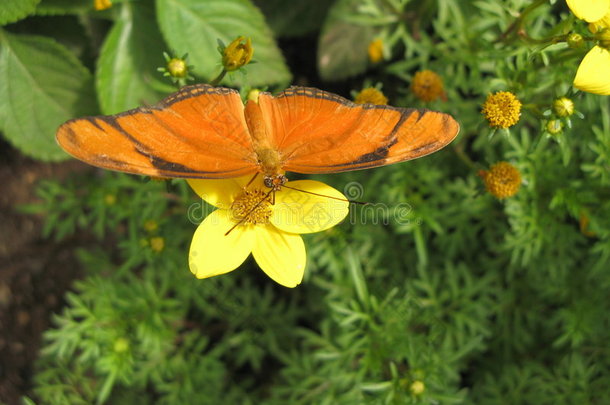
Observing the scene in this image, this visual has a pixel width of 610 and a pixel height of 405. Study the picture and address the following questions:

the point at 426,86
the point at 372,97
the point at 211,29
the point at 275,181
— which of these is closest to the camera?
the point at 275,181

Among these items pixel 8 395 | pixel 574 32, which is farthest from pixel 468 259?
pixel 8 395

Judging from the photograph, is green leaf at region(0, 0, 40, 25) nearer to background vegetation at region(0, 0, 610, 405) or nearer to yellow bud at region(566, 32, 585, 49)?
background vegetation at region(0, 0, 610, 405)

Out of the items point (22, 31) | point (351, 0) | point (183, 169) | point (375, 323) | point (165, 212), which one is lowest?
point (375, 323)

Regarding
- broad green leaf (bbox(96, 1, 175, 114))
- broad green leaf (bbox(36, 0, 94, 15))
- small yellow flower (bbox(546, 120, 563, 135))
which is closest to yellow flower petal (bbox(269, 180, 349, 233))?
small yellow flower (bbox(546, 120, 563, 135))

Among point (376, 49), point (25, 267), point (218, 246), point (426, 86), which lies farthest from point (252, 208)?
point (25, 267)

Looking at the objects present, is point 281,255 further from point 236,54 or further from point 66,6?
point 66,6

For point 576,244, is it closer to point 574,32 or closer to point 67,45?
point 574,32

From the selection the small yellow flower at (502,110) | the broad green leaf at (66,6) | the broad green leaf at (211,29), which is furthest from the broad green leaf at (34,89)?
the small yellow flower at (502,110)

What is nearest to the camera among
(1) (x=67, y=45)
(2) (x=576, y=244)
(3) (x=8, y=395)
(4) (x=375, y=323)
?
(4) (x=375, y=323)
